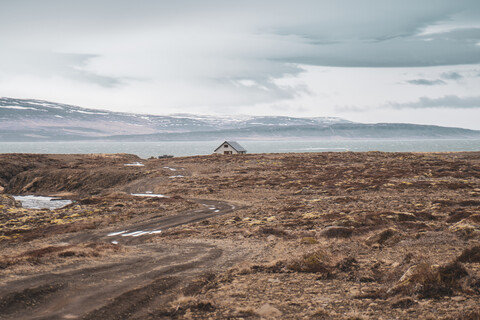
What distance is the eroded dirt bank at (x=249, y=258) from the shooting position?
11.9m

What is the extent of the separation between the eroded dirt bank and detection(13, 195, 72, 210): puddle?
8896mm

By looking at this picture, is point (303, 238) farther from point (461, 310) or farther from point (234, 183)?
point (234, 183)

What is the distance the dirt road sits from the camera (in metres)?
11.6

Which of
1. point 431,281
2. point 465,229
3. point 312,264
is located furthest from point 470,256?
point 465,229

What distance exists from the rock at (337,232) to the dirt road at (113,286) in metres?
5.86

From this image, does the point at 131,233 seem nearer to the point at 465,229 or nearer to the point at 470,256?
the point at 465,229

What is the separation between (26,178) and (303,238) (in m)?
67.1

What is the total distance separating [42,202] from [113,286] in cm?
5011

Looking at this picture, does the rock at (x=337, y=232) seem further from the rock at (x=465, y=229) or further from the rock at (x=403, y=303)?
the rock at (x=403, y=303)

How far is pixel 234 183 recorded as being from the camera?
2312 inches

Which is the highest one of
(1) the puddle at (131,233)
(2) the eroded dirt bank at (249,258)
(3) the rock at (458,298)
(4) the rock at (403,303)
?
(3) the rock at (458,298)

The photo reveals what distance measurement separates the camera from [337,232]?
2242 centimetres

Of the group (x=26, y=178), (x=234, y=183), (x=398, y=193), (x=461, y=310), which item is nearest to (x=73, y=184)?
(x=26, y=178)

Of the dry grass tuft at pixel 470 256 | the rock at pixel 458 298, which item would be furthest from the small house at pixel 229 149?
the rock at pixel 458 298
